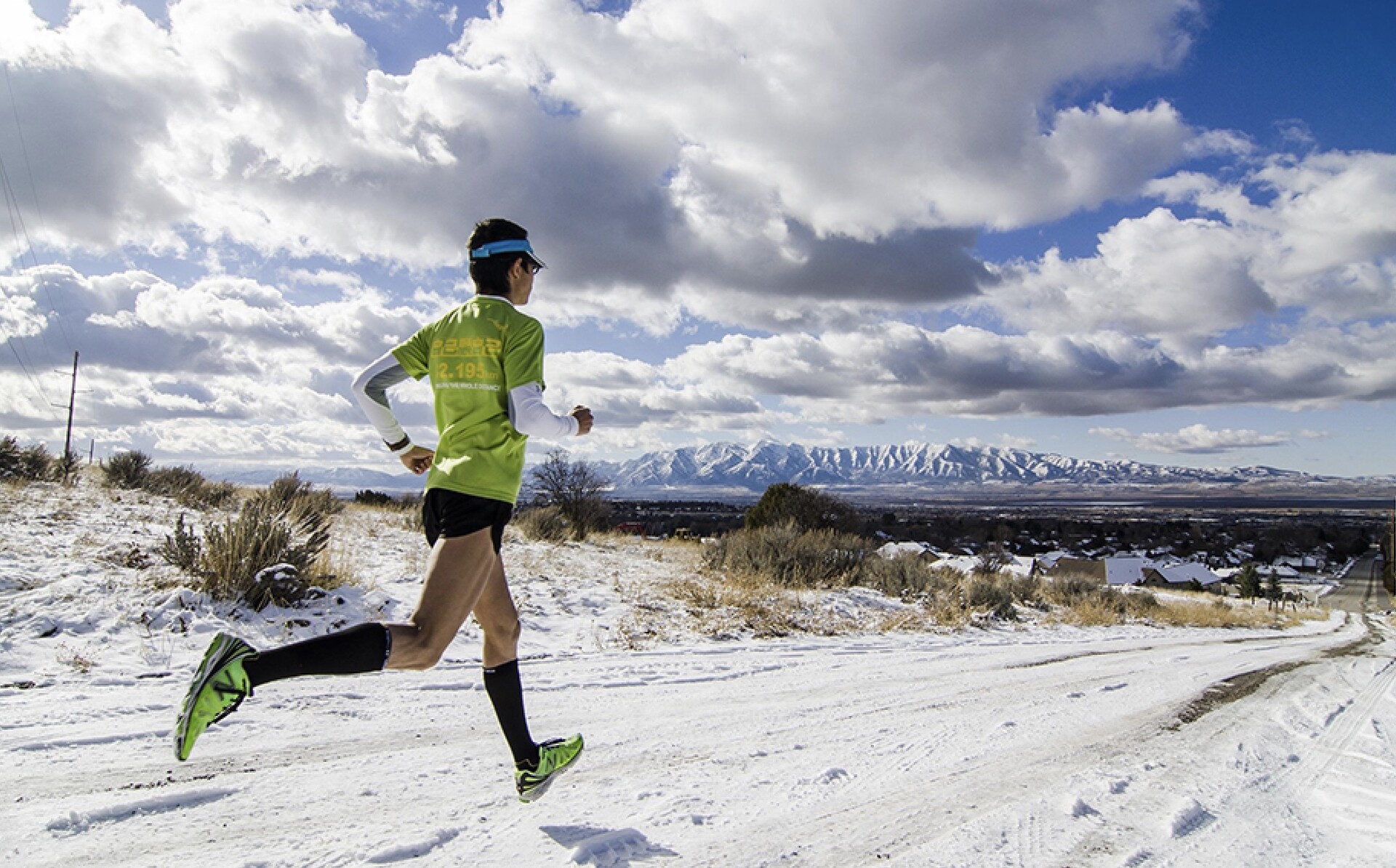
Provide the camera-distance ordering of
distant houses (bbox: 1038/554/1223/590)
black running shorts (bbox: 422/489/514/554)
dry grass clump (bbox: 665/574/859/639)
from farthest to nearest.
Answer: distant houses (bbox: 1038/554/1223/590) → dry grass clump (bbox: 665/574/859/639) → black running shorts (bbox: 422/489/514/554)

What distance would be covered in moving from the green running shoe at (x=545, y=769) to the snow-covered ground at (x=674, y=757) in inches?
2.3

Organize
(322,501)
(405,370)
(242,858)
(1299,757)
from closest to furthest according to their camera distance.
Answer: (242,858) < (405,370) < (1299,757) < (322,501)

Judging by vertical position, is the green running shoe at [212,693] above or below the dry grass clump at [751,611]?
above

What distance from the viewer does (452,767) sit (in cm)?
278

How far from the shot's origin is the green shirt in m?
2.43

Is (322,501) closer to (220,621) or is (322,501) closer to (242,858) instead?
(220,621)

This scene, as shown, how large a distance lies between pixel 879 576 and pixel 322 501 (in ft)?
32.1

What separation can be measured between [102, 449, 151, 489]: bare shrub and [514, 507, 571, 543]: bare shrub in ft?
23.1

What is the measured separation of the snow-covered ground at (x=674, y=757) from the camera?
2.13 meters

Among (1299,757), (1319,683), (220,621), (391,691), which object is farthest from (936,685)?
(220,621)

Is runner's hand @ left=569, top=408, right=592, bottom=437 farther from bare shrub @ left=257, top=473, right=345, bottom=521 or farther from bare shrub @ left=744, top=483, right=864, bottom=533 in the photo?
bare shrub @ left=744, top=483, right=864, bottom=533

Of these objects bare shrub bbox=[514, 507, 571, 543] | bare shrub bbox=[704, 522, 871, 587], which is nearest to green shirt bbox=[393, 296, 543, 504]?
bare shrub bbox=[704, 522, 871, 587]

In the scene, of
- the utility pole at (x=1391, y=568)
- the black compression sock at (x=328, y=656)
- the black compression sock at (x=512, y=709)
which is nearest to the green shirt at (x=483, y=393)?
the black compression sock at (x=328, y=656)

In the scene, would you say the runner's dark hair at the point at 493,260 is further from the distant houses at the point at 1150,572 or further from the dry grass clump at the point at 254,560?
the distant houses at the point at 1150,572
